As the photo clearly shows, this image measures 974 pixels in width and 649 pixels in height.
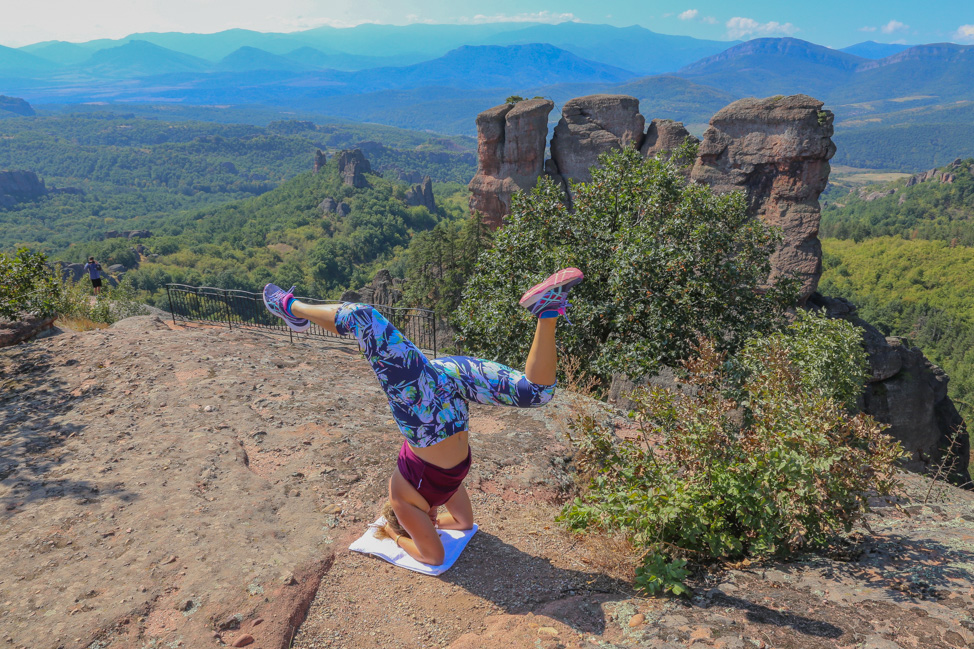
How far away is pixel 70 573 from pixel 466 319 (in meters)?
7.40

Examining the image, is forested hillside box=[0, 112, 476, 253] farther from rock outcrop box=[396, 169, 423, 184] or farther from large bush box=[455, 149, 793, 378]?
large bush box=[455, 149, 793, 378]

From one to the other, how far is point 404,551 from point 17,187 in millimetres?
161680

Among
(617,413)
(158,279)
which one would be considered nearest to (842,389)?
(617,413)

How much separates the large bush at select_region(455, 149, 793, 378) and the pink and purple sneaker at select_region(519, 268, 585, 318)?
4.89 meters

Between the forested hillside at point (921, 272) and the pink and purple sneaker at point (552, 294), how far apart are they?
38000 millimetres

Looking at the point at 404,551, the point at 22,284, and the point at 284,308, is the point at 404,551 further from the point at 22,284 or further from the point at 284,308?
the point at 22,284

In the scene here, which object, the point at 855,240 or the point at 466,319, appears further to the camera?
the point at 855,240

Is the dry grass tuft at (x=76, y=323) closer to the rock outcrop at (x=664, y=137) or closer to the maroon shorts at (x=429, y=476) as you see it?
the maroon shorts at (x=429, y=476)

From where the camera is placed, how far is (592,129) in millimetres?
31281

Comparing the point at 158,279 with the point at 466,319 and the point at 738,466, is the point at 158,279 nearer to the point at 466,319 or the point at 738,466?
the point at 466,319

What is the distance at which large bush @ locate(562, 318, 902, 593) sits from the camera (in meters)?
3.67

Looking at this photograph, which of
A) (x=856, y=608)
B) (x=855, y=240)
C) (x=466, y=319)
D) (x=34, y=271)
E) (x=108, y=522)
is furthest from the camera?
(x=855, y=240)

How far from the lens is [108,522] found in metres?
4.92

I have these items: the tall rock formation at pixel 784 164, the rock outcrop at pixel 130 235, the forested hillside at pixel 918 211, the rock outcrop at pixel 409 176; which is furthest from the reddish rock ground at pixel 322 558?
the rock outcrop at pixel 409 176
